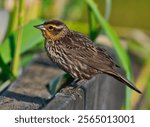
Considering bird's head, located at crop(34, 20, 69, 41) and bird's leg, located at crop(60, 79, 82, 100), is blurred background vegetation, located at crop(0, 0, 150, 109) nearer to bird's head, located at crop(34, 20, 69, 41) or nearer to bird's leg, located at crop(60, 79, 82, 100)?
bird's head, located at crop(34, 20, 69, 41)

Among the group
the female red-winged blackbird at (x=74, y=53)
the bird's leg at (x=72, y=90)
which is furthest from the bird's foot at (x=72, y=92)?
the female red-winged blackbird at (x=74, y=53)

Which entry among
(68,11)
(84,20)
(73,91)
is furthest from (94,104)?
(84,20)

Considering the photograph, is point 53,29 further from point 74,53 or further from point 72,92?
point 72,92

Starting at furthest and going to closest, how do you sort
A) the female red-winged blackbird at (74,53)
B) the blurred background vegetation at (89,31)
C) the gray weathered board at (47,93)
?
1. the blurred background vegetation at (89,31)
2. the female red-winged blackbird at (74,53)
3. the gray weathered board at (47,93)

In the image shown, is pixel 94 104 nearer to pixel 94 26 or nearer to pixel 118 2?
pixel 94 26

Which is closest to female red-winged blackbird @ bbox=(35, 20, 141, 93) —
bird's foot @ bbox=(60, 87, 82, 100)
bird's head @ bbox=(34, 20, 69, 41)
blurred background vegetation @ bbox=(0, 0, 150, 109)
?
bird's head @ bbox=(34, 20, 69, 41)

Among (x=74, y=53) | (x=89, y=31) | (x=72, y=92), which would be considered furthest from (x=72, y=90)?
(x=89, y=31)

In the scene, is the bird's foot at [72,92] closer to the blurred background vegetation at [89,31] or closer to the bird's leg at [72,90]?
the bird's leg at [72,90]
